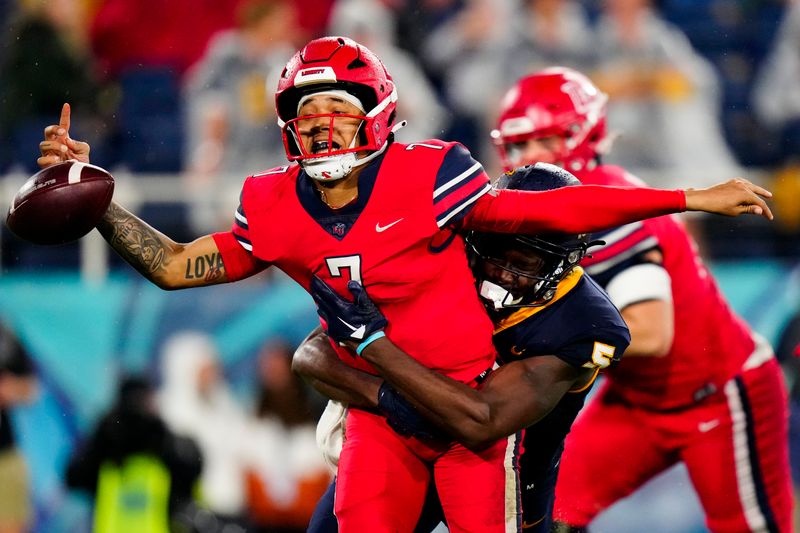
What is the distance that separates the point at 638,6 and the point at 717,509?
3.57 m

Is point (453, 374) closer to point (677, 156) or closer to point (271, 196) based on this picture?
point (271, 196)

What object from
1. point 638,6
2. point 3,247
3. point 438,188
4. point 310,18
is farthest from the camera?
point 310,18

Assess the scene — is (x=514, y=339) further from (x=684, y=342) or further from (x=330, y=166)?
(x=684, y=342)

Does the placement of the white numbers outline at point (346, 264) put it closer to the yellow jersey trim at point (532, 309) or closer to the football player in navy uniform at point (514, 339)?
the football player in navy uniform at point (514, 339)

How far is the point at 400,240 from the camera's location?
3385 mm

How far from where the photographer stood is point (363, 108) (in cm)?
342

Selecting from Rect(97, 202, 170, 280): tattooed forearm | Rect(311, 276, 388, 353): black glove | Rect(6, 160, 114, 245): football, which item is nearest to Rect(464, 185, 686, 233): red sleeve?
Rect(311, 276, 388, 353): black glove

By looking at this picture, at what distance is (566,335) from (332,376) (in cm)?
66

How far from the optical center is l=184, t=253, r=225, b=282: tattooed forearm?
3.57 metres

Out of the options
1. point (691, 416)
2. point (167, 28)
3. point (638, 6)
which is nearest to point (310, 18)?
point (167, 28)

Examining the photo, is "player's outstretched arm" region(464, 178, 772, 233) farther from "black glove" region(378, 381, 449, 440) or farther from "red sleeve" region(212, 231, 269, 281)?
"red sleeve" region(212, 231, 269, 281)

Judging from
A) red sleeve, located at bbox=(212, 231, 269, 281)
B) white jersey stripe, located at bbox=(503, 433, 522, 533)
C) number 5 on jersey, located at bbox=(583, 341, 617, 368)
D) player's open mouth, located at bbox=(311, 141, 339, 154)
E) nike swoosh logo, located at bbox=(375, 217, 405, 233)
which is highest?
player's open mouth, located at bbox=(311, 141, 339, 154)

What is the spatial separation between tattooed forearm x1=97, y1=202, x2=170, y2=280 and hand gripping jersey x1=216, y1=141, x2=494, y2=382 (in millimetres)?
232

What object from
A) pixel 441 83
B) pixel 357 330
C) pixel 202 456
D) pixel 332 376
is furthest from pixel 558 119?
pixel 441 83
